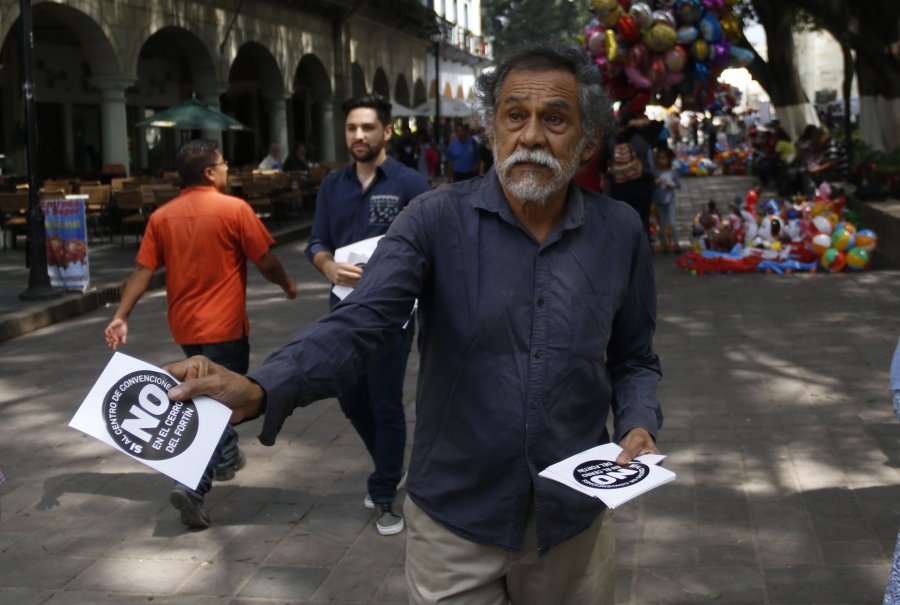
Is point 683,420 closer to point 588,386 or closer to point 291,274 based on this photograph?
point 588,386

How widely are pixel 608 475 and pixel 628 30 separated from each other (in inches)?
414

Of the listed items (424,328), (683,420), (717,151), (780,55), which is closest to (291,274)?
(683,420)

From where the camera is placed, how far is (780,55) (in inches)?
1112

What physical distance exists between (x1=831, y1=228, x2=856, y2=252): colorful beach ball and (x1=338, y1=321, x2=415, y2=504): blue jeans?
8.90m

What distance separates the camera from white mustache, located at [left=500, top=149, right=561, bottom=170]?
103 inches

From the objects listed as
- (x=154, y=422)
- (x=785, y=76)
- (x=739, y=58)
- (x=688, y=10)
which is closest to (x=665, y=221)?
(x=739, y=58)

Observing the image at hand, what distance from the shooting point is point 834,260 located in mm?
12844

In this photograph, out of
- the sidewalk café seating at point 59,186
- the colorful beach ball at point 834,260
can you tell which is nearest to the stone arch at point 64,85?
the sidewalk café seating at point 59,186

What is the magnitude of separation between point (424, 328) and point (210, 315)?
3134mm

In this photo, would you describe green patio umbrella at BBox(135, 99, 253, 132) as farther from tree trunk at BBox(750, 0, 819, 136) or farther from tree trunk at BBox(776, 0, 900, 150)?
tree trunk at BBox(750, 0, 819, 136)

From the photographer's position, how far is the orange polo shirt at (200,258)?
566 cm

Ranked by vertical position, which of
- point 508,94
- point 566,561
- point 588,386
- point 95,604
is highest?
point 508,94

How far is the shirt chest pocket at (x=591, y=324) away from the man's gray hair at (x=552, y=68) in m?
0.39

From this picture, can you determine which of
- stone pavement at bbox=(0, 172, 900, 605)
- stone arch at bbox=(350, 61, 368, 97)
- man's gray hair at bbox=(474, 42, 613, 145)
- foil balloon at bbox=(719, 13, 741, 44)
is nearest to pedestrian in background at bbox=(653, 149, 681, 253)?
foil balloon at bbox=(719, 13, 741, 44)
